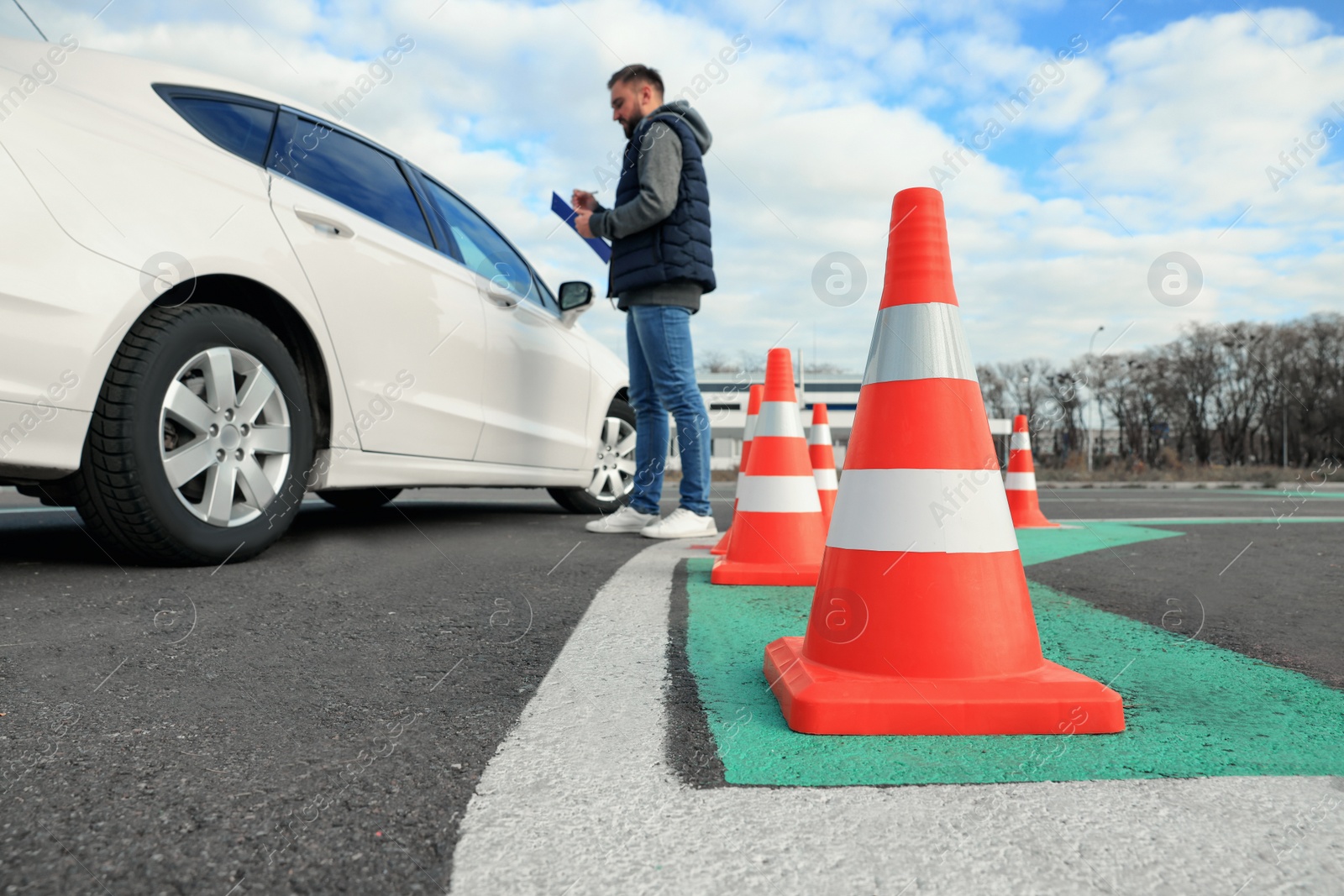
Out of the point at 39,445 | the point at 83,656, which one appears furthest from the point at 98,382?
the point at 83,656

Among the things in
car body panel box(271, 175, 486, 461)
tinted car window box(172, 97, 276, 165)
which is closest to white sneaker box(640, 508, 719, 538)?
car body panel box(271, 175, 486, 461)

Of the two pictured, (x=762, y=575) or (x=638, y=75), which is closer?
(x=762, y=575)

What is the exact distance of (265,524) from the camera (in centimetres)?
349

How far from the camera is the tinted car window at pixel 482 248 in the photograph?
4992mm

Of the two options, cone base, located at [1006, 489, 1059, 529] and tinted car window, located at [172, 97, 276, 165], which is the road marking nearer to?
tinted car window, located at [172, 97, 276, 165]

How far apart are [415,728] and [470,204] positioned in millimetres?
4240

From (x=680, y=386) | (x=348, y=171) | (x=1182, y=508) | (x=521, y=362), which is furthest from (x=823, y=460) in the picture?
(x=1182, y=508)

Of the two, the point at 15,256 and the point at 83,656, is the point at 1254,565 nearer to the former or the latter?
the point at 83,656

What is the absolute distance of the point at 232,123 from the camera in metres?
3.59

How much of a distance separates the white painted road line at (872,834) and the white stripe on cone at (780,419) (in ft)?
7.23

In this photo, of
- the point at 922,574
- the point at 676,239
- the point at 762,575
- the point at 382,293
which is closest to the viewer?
the point at 922,574

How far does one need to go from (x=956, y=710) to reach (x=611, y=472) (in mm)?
4978

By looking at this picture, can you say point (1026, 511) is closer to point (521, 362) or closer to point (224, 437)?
point (521, 362)

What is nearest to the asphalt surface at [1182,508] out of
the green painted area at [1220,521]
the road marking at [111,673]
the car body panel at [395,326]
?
the green painted area at [1220,521]
